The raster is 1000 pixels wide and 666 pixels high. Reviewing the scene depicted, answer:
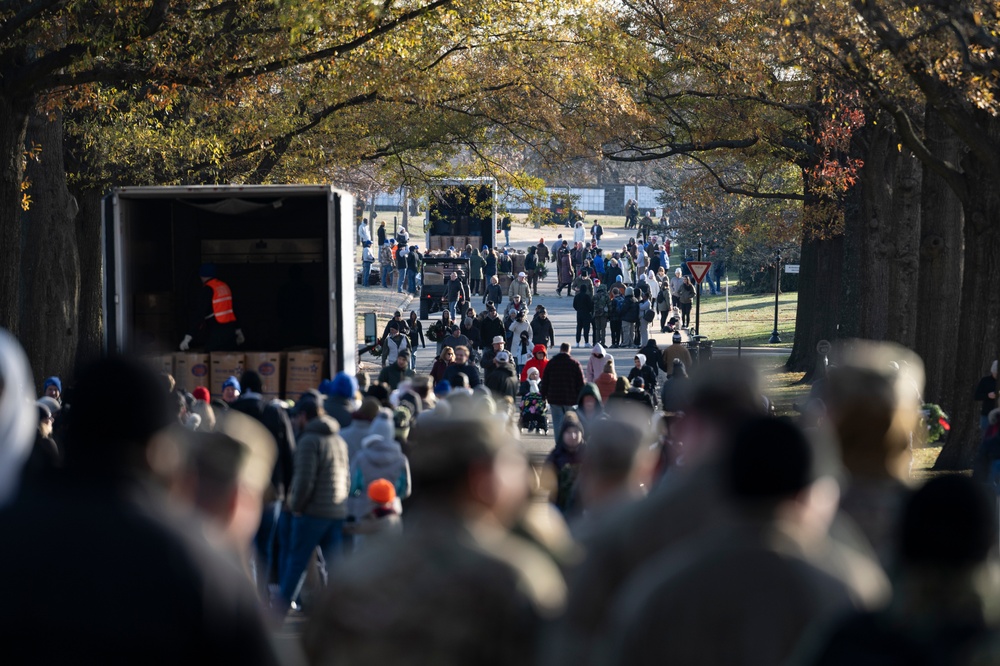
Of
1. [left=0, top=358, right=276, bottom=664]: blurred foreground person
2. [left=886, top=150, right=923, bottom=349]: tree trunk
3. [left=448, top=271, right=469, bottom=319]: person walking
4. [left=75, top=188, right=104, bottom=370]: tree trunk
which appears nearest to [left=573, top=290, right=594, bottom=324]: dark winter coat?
[left=448, top=271, right=469, bottom=319]: person walking

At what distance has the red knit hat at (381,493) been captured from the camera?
30.6ft

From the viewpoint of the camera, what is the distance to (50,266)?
18.7 m

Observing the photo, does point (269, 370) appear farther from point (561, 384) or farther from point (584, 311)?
point (584, 311)

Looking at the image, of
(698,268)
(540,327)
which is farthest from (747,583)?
(698,268)

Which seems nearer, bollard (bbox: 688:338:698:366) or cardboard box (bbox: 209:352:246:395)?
cardboard box (bbox: 209:352:246:395)

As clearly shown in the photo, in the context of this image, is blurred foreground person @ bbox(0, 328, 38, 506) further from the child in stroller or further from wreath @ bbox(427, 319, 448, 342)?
wreath @ bbox(427, 319, 448, 342)

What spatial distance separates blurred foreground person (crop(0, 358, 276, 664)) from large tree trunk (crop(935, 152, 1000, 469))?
16.0 metres

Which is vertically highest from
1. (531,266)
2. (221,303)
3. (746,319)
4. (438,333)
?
(221,303)

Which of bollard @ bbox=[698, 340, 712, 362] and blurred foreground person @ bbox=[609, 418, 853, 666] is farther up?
blurred foreground person @ bbox=[609, 418, 853, 666]

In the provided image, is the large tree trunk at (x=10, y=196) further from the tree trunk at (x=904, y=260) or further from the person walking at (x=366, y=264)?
the person walking at (x=366, y=264)

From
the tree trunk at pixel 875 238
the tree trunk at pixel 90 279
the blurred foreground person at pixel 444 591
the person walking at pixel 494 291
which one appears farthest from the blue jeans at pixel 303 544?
the person walking at pixel 494 291

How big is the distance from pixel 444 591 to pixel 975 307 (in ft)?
52.7

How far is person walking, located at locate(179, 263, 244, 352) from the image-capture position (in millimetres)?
16234

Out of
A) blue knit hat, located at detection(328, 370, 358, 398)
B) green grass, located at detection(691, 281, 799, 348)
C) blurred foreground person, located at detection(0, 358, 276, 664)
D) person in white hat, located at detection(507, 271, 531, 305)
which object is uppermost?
blurred foreground person, located at detection(0, 358, 276, 664)
